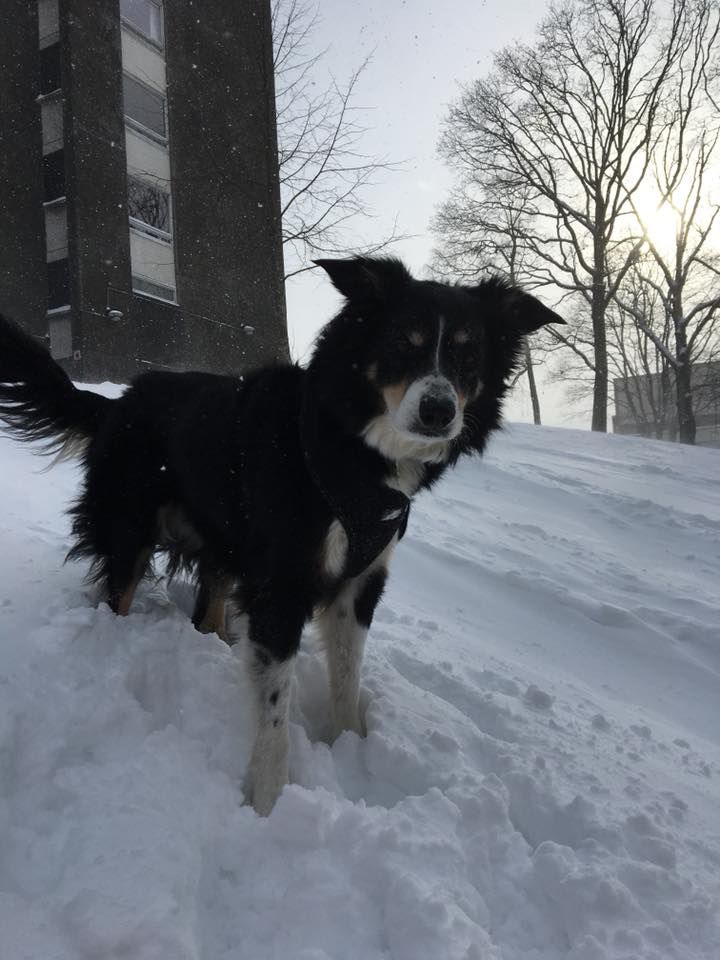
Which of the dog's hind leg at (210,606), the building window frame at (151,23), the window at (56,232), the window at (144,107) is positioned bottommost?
the dog's hind leg at (210,606)

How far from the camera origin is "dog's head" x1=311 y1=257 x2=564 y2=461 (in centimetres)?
266

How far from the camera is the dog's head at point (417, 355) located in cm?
266

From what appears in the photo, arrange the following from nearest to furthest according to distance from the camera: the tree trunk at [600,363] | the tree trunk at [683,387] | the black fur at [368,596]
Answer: the black fur at [368,596] → the tree trunk at [600,363] → the tree trunk at [683,387]

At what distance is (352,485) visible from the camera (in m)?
2.59

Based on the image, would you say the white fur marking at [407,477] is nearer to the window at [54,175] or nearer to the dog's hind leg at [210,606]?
the dog's hind leg at [210,606]

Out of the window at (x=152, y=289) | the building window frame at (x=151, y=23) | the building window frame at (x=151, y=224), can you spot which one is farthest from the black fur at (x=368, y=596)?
the building window frame at (x=151, y=23)

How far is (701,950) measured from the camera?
1864 millimetres

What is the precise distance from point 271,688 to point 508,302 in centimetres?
204

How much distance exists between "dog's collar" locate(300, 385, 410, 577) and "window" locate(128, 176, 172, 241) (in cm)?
1315

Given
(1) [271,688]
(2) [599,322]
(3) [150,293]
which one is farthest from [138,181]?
(1) [271,688]

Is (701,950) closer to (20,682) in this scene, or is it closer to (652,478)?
(20,682)

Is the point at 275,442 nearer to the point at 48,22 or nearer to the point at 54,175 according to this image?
the point at 54,175

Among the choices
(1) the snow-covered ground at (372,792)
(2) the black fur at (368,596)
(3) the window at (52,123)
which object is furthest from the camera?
(3) the window at (52,123)

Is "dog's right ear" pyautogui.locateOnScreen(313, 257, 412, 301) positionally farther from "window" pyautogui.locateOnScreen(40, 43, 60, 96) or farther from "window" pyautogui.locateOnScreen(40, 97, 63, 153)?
"window" pyautogui.locateOnScreen(40, 43, 60, 96)
